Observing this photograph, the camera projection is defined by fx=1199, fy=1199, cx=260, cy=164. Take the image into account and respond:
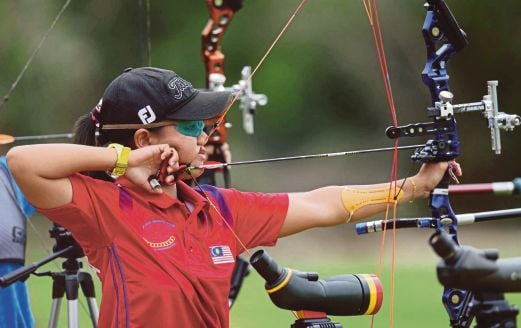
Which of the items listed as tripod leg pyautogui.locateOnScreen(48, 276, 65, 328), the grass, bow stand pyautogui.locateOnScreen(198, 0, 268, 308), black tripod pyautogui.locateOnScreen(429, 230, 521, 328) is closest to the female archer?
black tripod pyautogui.locateOnScreen(429, 230, 521, 328)

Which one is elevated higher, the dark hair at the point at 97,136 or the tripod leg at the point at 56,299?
the dark hair at the point at 97,136

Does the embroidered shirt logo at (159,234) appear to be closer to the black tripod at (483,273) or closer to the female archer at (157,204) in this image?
the female archer at (157,204)

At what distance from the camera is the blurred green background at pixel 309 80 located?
40.3 ft

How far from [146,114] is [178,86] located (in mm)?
128

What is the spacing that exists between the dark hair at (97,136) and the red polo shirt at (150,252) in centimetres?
15

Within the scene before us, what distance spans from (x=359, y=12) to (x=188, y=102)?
11632 mm

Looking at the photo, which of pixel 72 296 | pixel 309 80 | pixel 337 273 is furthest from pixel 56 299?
pixel 309 80

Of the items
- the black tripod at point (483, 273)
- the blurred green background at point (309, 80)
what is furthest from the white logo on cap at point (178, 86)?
the blurred green background at point (309, 80)

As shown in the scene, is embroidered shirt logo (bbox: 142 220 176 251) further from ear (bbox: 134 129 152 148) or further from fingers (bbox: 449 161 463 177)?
fingers (bbox: 449 161 463 177)

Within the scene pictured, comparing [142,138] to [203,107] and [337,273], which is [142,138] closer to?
[203,107]

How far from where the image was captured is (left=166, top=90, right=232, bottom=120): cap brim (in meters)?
3.33

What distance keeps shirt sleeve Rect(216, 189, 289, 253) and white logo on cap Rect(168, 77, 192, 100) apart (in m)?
0.31

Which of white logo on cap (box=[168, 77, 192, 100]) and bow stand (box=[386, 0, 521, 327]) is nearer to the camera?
white logo on cap (box=[168, 77, 192, 100])

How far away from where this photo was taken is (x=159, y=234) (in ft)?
10.5
